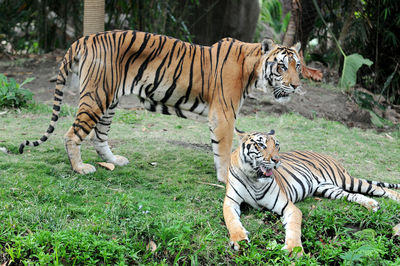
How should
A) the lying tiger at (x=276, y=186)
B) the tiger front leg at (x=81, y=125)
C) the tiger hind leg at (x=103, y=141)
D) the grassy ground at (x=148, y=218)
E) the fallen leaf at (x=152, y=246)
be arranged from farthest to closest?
the tiger hind leg at (x=103, y=141)
the tiger front leg at (x=81, y=125)
the lying tiger at (x=276, y=186)
the fallen leaf at (x=152, y=246)
the grassy ground at (x=148, y=218)

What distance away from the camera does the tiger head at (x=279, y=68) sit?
511cm

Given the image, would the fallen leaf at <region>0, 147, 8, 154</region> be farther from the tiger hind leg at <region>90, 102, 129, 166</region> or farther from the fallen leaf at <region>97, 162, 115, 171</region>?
the fallen leaf at <region>97, 162, 115, 171</region>

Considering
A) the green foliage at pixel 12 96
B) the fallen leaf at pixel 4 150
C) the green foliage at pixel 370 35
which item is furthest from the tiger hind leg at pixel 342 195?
the green foliage at pixel 370 35

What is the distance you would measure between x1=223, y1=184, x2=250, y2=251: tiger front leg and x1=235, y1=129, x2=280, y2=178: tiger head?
1.11ft

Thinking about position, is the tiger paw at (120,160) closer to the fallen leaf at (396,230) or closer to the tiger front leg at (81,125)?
the tiger front leg at (81,125)

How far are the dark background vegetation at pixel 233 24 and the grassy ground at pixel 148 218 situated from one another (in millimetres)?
5676

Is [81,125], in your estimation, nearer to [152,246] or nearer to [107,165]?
[107,165]

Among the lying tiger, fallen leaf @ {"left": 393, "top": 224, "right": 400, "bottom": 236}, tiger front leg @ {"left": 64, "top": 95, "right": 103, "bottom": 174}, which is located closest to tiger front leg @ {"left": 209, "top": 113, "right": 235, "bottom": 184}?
the lying tiger

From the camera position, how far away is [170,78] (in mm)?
5156

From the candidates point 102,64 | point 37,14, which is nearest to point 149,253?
point 102,64

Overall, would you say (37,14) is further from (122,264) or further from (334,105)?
(122,264)

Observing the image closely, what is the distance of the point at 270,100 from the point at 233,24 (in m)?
3.62

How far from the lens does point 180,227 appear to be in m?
3.91

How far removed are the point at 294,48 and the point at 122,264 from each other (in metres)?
3.27
